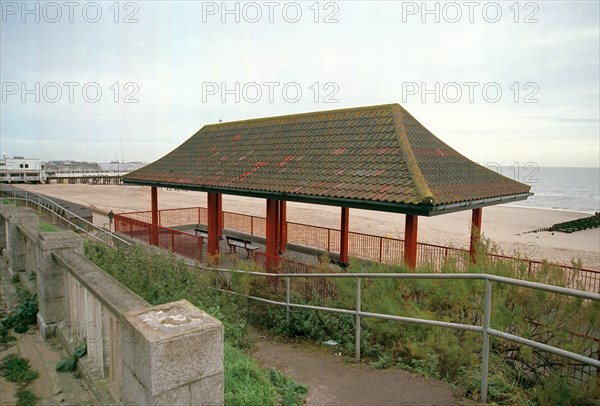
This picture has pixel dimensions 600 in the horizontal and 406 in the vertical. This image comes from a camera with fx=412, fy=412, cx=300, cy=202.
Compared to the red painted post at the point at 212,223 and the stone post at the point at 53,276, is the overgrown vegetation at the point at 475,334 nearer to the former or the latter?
the stone post at the point at 53,276

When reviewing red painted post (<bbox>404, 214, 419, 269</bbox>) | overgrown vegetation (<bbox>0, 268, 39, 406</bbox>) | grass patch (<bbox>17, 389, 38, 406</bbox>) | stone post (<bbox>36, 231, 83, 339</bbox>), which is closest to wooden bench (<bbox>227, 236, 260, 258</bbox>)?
red painted post (<bbox>404, 214, 419, 269</bbox>)

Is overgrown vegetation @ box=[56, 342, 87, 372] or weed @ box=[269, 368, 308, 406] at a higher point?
overgrown vegetation @ box=[56, 342, 87, 372]

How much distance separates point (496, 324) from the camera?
4168 mm

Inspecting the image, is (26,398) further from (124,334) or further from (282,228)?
(282,228)

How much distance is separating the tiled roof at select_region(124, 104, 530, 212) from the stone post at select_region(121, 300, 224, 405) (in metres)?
5.60

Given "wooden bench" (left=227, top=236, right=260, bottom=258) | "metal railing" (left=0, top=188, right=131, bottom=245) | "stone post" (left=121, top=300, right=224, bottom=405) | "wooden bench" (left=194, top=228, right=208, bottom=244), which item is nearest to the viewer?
"stone post" (left=121, top=300, right=224, bottom=405)

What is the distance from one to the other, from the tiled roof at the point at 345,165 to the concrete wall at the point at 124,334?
5.34m

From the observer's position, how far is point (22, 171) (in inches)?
3184

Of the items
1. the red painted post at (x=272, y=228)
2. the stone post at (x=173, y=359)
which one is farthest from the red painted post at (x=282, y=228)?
the stone post at (x=173, y=359)

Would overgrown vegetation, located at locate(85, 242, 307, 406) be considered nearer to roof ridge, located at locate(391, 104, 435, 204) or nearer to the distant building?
roof ridge, located at locate(391, 104, 435, 204)

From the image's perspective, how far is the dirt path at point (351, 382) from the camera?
359 centimetres

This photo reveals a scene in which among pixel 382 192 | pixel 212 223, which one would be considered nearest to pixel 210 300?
pixel 382 192

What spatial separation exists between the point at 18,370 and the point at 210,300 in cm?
262

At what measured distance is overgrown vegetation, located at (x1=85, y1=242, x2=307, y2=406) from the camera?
3.28m
